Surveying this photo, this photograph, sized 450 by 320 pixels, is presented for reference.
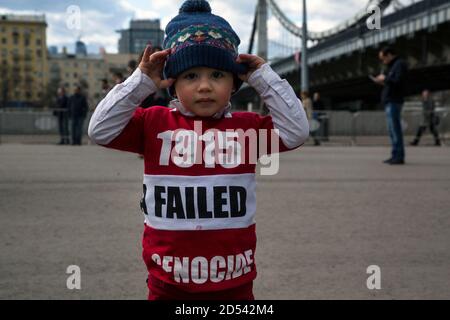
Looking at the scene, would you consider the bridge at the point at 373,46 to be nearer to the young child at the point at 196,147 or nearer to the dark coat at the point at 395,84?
the dark coat at the point at 395,84

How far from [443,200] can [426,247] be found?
1.73 meters

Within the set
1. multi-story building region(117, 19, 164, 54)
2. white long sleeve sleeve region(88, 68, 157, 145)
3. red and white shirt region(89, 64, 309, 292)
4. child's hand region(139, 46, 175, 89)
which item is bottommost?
red and white shirt region(89, 64, 309, 292)

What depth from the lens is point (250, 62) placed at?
1.63 meters

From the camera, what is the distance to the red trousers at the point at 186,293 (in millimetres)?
1545

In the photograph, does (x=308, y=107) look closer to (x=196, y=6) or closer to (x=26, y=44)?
(x=196, y=6)

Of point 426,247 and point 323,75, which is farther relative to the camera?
point 323,75

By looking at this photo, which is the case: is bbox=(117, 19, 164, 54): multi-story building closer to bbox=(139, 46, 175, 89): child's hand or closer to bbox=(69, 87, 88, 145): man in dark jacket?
bbox=(69, 87, 88, 145): man in dark jacket

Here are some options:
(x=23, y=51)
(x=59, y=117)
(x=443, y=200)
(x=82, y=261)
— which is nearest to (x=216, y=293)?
(x=82, y=261)

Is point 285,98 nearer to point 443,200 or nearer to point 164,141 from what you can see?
point 164,141

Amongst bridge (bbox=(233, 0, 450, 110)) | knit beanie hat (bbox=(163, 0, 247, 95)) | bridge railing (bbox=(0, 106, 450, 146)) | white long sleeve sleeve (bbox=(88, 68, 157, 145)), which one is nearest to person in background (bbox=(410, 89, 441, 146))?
bridge railing (bbox=(0, 106, 450, 146))

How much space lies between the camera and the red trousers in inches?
60.8

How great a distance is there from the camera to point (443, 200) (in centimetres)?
478
